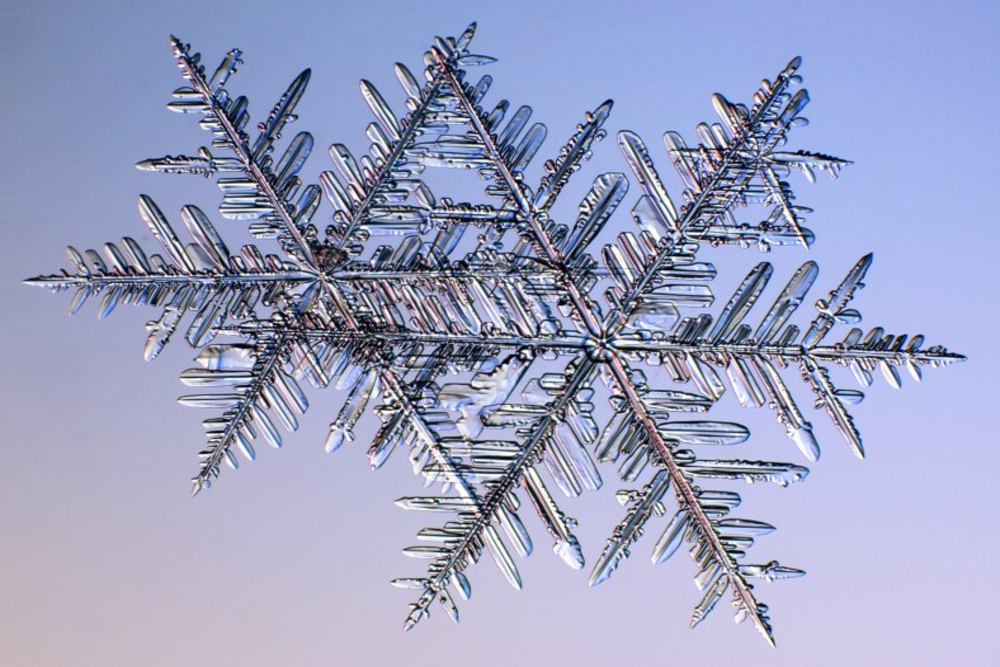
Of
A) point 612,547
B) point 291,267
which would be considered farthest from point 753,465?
point 291,267

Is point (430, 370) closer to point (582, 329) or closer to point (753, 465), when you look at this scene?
point (582, 329)

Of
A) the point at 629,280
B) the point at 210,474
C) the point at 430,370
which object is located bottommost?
the point at 210,474

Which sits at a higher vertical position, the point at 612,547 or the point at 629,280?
the point at 629,280

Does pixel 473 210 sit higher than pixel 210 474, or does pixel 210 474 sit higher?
pixel 473 210

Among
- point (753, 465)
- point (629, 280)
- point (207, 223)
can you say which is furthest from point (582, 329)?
point (207, 223)

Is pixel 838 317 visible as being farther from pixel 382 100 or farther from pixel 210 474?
pixel 210 474
